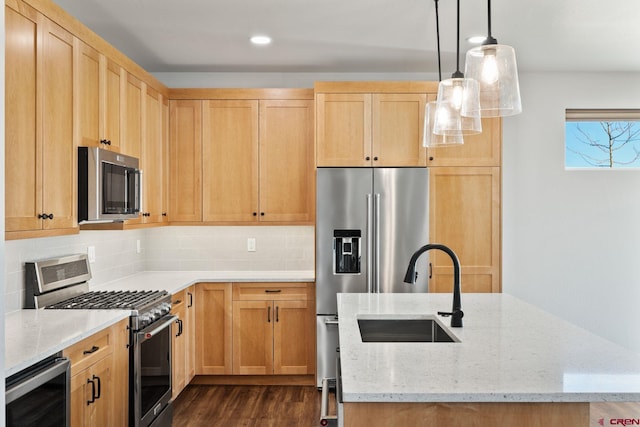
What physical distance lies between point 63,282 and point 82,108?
1052mm

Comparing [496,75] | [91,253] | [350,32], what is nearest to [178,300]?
[91,253]

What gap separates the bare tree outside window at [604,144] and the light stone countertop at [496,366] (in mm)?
2851

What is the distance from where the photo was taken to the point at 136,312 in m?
2.83

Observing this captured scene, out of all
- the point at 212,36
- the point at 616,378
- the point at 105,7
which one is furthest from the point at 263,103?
the point at 616,378

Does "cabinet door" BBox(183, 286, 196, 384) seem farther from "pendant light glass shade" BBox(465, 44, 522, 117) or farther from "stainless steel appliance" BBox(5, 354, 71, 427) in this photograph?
"pendant light glass shade" BBox(465, 44, 522, 117)

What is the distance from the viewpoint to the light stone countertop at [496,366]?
1.41 metres

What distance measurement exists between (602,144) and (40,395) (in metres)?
4.71

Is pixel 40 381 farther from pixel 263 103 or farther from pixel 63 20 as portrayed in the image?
pixel 263 103

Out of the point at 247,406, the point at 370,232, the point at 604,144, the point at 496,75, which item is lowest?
the point at 247,406

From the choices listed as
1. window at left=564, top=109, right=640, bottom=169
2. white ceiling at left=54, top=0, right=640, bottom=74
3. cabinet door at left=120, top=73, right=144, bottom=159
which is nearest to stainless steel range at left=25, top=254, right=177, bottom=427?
cabinet door at left=120, top=73, right=144, bottom=159

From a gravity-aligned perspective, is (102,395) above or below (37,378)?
below

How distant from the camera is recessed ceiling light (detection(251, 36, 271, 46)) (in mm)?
3717

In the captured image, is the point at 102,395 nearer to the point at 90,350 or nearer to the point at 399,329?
the point at 90,350

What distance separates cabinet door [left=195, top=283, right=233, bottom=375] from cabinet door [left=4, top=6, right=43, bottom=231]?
1935 millimetres
